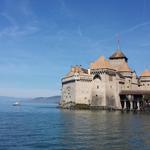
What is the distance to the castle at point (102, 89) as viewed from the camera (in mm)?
110562

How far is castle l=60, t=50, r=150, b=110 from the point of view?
363 ft

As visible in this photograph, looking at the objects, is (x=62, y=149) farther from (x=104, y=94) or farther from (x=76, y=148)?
(x=104, y=94)

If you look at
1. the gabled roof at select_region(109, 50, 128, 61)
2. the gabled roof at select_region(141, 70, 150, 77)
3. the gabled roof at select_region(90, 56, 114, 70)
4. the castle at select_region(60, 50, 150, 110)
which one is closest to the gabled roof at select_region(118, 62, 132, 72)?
the castle at select_region(60, 50, 150, 110)

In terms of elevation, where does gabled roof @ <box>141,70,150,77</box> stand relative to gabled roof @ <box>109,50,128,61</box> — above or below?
below

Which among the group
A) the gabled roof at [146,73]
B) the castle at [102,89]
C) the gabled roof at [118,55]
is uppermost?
the gabled roof at [118,55]

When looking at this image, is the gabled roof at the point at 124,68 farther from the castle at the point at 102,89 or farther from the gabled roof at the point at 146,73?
the gabled roof at the point at 146,73

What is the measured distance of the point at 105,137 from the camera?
137 ft

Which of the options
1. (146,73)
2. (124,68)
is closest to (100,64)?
(124,68)

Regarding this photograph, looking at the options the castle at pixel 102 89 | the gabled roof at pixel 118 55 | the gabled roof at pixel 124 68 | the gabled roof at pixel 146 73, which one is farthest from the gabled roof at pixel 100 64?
the gabled roof at pixel 146 73

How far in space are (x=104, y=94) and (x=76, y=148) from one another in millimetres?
76188

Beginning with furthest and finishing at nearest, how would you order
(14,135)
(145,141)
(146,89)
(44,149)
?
(146,89)
(14,135)
(145,141)
(44,149)

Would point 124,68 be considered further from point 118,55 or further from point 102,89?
point 102,89

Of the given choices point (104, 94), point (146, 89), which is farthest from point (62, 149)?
point (146, 89)

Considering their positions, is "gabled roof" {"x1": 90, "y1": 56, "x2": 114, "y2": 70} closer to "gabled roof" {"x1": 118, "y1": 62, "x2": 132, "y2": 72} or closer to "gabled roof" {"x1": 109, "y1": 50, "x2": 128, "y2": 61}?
"gabled roof" {"x1": 118, "y1": 62, "x2": 132, "y2": 72}
